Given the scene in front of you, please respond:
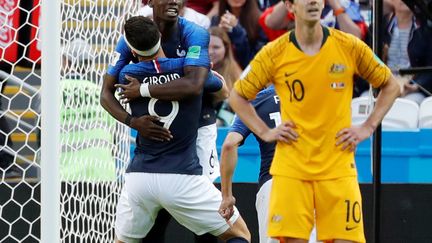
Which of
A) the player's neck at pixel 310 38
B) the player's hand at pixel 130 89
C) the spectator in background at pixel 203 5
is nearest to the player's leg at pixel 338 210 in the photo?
the player's neck at pixel 310 38

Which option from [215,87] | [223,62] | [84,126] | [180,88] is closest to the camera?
[180,88]

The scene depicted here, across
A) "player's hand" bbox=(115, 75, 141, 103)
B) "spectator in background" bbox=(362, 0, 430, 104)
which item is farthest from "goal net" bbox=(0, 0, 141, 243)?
"spectator in background" bbox=(362, 0, 430, 104)

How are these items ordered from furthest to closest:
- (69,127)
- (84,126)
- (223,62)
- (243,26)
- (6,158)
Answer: (243,26) → (223,62) → (6,158) → (84,126) → (69,127)

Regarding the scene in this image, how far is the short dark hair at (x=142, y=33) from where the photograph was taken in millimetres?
7090

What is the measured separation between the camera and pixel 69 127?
8.24 metres

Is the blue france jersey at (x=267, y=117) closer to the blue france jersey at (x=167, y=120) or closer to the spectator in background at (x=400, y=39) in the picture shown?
the blue france jersey at (x=167, y=120)

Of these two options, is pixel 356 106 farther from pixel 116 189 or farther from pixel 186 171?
pixel 186 171

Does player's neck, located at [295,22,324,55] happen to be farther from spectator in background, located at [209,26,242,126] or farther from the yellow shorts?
spectator in background, located at [209,26,242,126]

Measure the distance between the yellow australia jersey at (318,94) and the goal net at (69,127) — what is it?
2.19m

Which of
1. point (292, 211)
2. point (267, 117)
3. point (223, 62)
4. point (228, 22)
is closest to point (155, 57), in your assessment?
point (267, 117)

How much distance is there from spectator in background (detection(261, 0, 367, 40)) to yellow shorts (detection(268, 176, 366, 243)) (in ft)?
14.2

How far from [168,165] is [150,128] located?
28 centimetres

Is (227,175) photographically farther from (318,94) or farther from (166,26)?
(166,26)

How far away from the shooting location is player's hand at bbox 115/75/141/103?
23.8 ft
